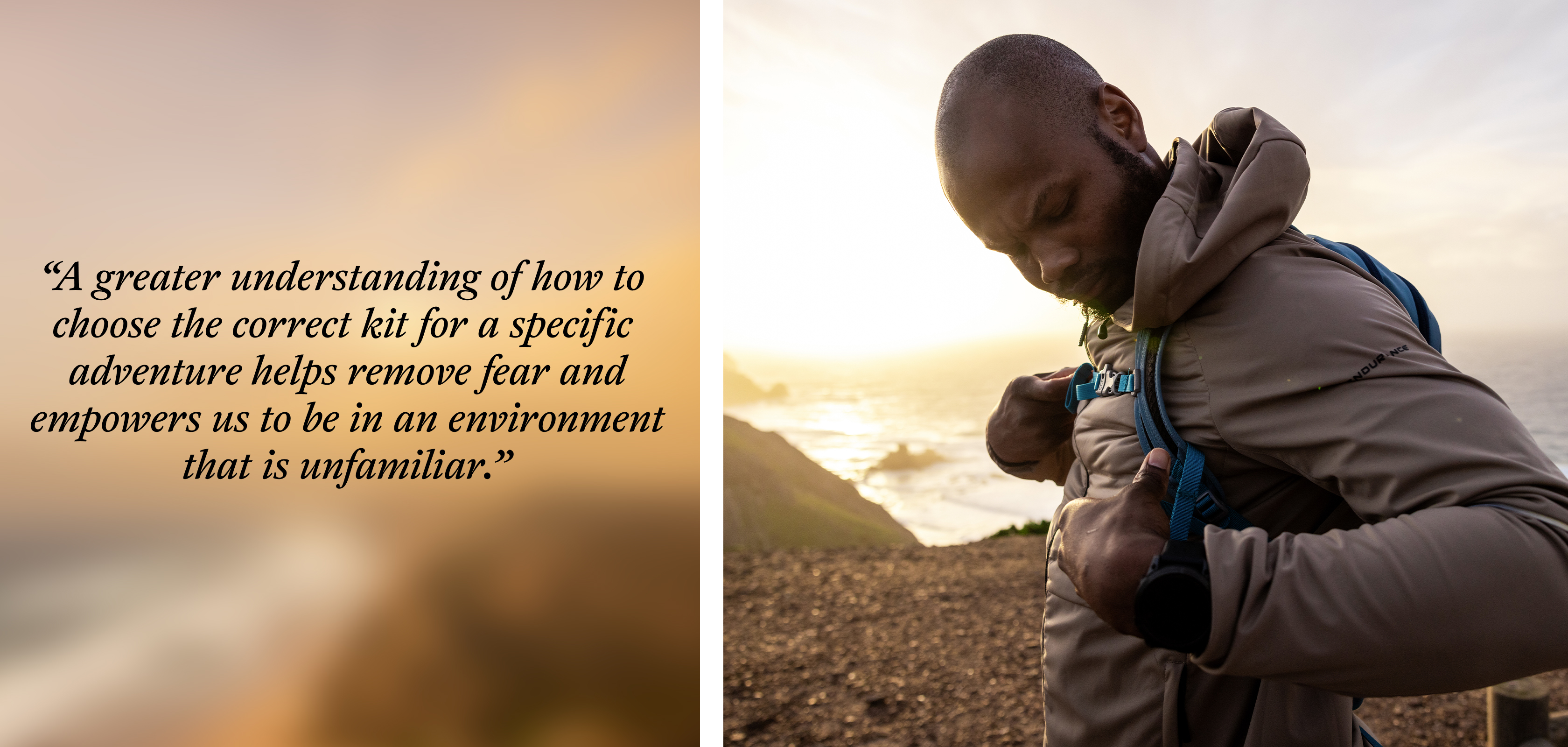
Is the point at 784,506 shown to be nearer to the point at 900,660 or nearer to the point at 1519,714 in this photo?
the point at 900,660

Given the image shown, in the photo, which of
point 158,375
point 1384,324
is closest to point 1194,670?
point 1384,324

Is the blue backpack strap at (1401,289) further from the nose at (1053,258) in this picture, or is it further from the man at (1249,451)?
the nose at (1053,258)

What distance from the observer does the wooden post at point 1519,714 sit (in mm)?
3105

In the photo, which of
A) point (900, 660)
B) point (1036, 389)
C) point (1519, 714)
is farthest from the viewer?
point (900, 660)

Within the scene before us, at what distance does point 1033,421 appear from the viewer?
1.60 m

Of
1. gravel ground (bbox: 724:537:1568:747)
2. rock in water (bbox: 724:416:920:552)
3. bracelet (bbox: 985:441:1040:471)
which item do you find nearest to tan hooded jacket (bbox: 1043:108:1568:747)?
bracelet (bbox: 985:441:1040:471)

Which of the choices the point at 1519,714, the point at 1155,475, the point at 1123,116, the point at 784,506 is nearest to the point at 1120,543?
the point at 1155,475

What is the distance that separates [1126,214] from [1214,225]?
21 cm

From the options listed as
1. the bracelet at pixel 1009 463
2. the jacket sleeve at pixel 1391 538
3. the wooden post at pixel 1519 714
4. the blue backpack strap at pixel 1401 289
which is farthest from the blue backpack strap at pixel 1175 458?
the wooden post at pixel 1519 714

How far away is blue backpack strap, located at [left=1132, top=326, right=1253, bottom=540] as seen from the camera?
3.37 ft

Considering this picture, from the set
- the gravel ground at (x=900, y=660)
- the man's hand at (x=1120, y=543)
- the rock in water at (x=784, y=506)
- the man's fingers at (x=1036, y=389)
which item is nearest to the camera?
the man's hand at (x=1120, y=543)

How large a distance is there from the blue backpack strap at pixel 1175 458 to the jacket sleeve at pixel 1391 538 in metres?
0.11

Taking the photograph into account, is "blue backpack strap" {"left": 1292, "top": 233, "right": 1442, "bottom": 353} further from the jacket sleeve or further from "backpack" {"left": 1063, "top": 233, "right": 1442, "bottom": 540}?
the jacket sleeve

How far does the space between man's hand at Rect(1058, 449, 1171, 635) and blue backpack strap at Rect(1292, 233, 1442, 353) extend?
43cm
